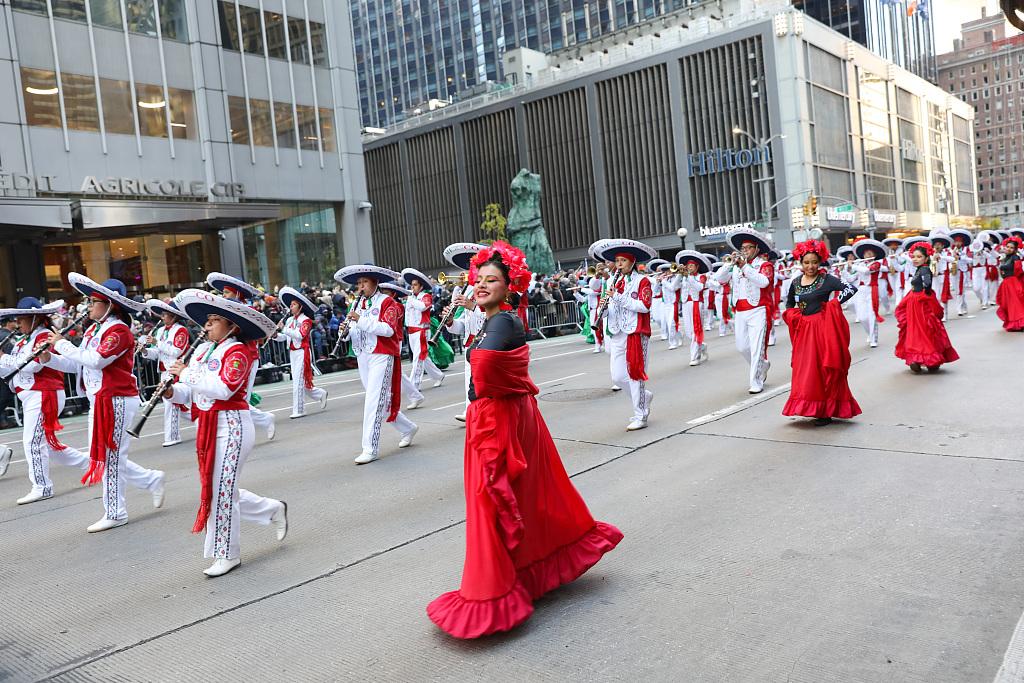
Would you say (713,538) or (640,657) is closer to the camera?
(640,657)

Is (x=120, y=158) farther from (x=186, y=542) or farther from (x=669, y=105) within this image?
(x=669, y=105)

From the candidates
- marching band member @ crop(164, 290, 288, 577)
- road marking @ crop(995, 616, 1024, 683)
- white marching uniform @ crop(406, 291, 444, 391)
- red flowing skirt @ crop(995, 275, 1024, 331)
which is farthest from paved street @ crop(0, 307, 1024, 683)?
red flowing skirt @ crop(995, 275, 1024, 331)

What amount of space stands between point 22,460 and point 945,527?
1004 centimetres

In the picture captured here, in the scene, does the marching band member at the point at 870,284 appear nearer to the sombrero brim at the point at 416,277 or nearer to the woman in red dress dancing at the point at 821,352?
the woman in red dress dancing at the point at 821,352

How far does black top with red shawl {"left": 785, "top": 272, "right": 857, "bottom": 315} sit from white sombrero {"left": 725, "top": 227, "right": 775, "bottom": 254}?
1.60m

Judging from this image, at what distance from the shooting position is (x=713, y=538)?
16.4ft

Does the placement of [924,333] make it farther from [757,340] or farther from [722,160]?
[722,160]

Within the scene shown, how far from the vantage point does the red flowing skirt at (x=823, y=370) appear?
801 cm

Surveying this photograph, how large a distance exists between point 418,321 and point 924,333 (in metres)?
7.70

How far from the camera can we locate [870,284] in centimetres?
1652

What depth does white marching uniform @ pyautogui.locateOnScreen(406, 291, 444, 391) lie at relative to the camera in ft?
42.5

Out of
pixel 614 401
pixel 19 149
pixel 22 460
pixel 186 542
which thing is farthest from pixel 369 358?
pixel 19 149

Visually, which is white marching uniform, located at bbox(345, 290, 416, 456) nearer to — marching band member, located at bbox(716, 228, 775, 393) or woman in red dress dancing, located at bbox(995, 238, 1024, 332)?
marching band member, located at bbox(716, 228, 775, 393)

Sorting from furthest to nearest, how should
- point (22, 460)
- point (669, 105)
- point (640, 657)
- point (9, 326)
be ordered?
1. point (669, 105)
2. point (9, 326)
3. point (22, 460)
4. point (640, 657)
